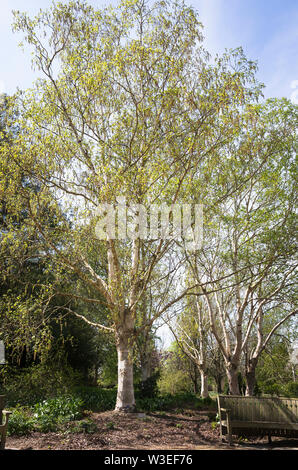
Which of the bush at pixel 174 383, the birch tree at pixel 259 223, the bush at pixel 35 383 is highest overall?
the birch tree at pixel 259 223

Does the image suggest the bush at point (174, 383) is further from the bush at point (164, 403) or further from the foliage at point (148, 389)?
the foliage at point (148, 389)

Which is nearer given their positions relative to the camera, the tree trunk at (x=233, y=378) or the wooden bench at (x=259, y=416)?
the wooden bench at (x=259, y=416)

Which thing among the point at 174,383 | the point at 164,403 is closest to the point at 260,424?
the point at 164,403

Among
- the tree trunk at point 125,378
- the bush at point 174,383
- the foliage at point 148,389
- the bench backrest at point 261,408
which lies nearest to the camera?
the bench backrest at point 261,408

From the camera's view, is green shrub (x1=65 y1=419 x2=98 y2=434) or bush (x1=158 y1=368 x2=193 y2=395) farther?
bush (x1=158 y1=368 x2=193 y2=395)

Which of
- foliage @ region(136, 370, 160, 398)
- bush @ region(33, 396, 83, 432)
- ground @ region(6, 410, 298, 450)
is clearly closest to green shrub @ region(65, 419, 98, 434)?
ground @ region(6, 410, 298, 450)

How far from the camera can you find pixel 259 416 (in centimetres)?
629

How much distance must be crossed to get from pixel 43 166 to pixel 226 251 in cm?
656

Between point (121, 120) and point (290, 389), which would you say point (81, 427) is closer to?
point (121, 120)

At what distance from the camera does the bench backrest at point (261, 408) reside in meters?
6.18

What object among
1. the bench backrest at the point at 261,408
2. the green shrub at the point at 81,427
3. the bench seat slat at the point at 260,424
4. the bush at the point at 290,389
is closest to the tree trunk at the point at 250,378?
the bench backrest at the point at 261,408

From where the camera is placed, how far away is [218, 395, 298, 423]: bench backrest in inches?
243

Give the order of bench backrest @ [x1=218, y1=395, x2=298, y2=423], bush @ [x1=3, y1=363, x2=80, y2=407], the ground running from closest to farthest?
the ground, bench backrest @ [x1=218, y1=395, x2=298, y2=423], bush @ [x1=3, y1=363, x2=80, y2=407]

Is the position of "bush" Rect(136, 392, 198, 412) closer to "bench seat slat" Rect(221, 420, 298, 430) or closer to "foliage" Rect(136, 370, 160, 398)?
"foliage" Rect(136, 370, 160, 398)
